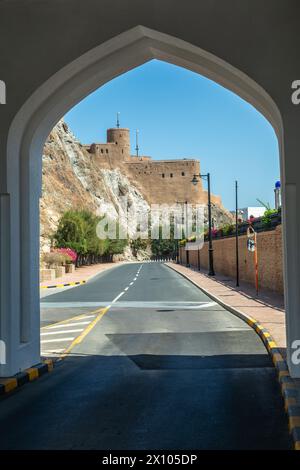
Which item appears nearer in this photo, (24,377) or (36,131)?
(24,377)

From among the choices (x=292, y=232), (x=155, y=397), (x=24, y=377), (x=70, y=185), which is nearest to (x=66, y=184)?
(x=70, y=185)

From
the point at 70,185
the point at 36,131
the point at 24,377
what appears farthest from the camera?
the point at 70,185

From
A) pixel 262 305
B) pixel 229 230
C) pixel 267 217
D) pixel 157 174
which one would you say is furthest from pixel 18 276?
pixel 157 174

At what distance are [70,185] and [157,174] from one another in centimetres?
6245

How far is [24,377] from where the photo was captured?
9125mm

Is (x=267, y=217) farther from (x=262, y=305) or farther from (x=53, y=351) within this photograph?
(x=53, y=351)

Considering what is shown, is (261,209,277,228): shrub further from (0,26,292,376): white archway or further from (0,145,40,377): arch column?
(0,145,40,377): arch column

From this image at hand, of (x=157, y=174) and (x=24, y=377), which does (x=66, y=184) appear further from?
(x=24, y=377)

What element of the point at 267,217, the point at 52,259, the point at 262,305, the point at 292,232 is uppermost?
the point at 267,217

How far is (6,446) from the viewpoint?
19.7ft

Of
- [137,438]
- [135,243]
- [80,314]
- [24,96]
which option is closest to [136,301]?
[80,314]

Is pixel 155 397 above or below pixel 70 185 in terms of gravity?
below

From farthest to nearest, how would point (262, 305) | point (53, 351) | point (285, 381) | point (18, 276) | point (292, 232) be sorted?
1. point (262, 305)
2. point (53, 351)
3. point (18, 276)
4. point (292, 232)
5. point (285, 381)
